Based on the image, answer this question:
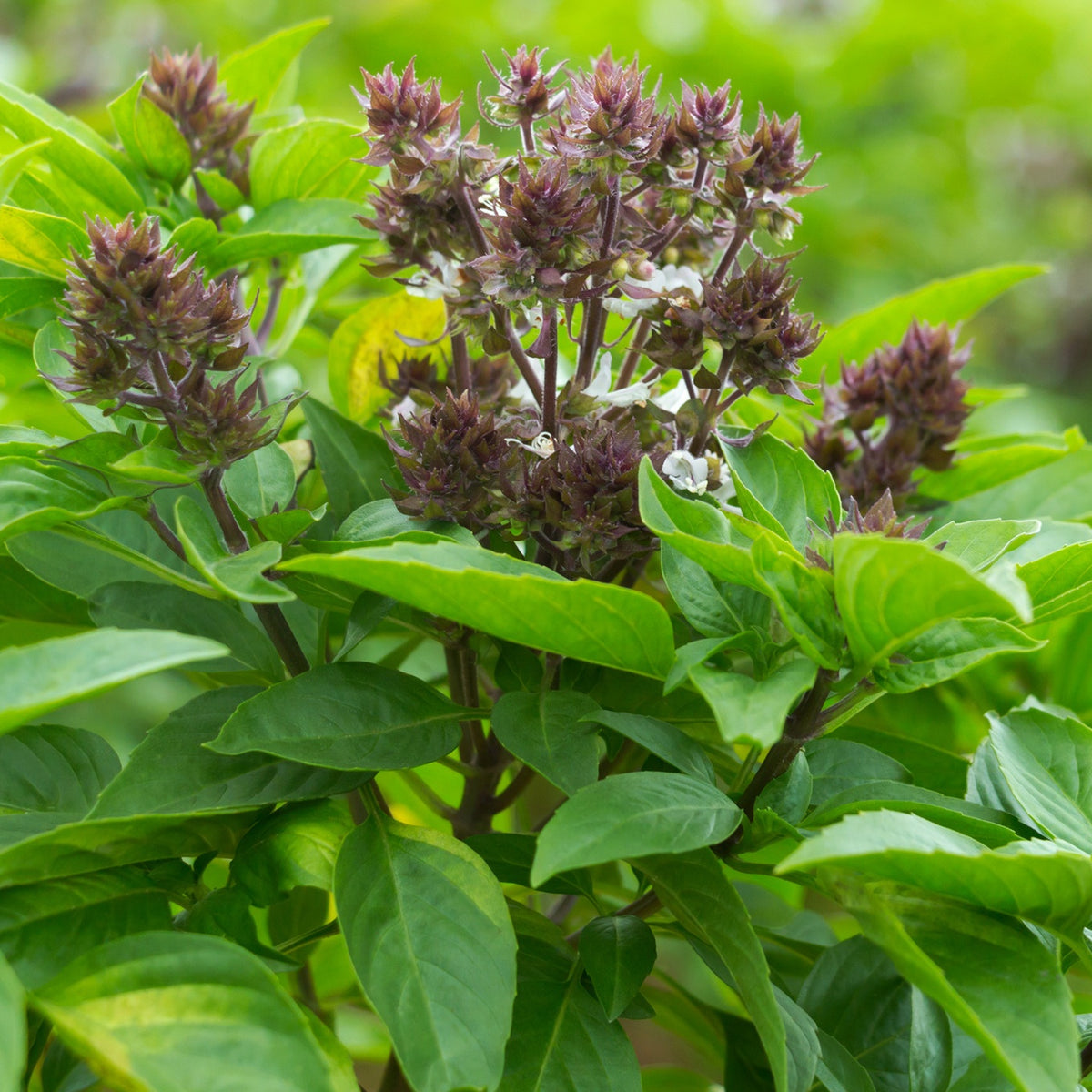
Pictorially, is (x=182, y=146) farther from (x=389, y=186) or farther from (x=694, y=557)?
(x=694, y=557)

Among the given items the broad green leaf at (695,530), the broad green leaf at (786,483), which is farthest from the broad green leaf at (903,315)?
the broad green leaf at (695,530)

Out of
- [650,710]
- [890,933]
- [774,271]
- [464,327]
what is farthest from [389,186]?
[890,933]

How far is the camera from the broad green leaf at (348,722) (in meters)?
0.47

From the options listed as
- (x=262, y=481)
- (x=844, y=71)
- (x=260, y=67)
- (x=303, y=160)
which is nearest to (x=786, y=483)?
(x=262, y=481)

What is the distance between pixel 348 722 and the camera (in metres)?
0.51

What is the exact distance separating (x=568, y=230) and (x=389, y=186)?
0.12 metres

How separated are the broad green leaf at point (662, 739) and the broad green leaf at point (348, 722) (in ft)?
0.18

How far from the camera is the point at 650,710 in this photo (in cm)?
59

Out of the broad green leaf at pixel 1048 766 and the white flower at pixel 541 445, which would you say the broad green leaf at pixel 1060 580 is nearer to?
the broad green leaf at pixel 1048 766

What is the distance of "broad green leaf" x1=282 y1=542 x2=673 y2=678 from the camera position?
422mm

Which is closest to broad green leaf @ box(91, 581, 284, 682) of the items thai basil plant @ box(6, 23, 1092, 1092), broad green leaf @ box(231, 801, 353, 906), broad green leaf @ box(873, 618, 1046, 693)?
thai basil plant @ box(6, 23, 1092, 1092)

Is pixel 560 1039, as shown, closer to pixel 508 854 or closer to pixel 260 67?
pixel 508 854

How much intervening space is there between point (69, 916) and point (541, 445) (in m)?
0.29

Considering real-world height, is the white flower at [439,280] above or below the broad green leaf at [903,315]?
below
